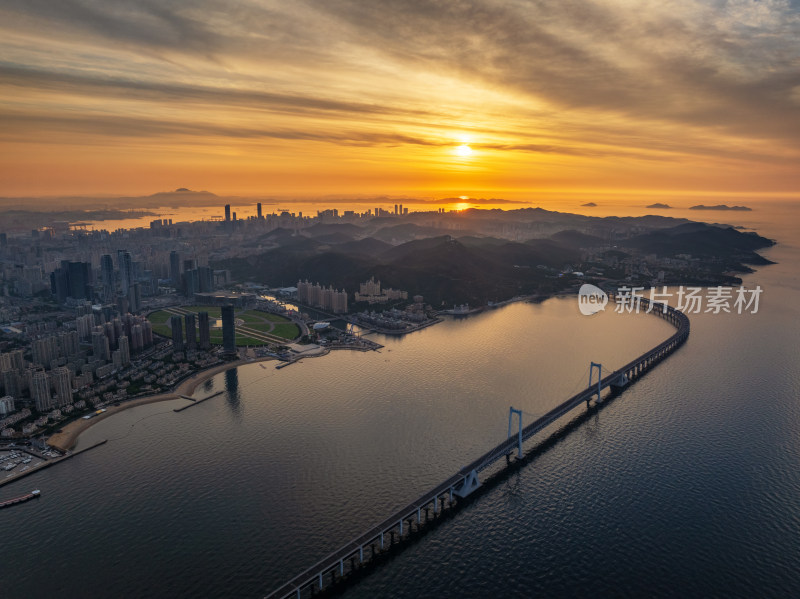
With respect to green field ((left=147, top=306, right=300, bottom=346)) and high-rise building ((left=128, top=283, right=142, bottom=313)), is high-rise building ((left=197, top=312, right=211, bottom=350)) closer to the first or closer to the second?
green field ((left=147, top=306, right=300, bottom=346))

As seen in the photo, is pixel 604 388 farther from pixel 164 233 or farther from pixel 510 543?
pixel 164 233

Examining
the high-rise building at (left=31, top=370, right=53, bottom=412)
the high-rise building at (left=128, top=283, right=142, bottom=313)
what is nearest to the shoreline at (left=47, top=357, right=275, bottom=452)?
the high-rise building at (left=31, top=370, right=53, bottom=412)

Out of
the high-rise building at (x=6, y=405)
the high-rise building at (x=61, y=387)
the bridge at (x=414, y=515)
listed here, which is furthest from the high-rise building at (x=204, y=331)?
the bridge at (x=414, y=515)

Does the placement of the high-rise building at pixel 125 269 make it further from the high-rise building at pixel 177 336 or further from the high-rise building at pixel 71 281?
the high-rise building at pixel 177 336

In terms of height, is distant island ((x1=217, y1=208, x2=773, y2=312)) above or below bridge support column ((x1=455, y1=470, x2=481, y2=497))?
above

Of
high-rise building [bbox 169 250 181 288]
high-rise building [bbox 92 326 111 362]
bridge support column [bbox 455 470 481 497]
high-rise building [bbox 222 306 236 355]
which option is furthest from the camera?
high-rise building [bbox 169 250 181 288]

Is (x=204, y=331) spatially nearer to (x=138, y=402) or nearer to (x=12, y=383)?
(x=138, y=402)
